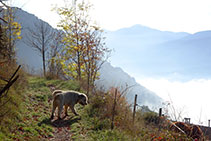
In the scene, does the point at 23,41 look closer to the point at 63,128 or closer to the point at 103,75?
the point at 63,128

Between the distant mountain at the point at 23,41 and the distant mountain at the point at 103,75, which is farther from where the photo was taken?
the distant mountain at the point at 23,41

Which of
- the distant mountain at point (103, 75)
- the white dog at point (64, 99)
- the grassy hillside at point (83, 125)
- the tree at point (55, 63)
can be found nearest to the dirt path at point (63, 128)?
the grassy hillside at point (83, 125)

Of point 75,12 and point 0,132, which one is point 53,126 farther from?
point 75,12

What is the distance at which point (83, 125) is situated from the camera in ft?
25.8

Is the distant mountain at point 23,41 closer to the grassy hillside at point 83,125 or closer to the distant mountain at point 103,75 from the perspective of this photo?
the distant mountain at point 103,75

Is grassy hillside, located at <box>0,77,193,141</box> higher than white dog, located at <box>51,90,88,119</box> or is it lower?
lower

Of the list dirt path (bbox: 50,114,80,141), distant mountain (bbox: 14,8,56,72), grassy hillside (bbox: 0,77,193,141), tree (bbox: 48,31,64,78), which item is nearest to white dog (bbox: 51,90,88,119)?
dirt path (bbox: 50,114,80,141)

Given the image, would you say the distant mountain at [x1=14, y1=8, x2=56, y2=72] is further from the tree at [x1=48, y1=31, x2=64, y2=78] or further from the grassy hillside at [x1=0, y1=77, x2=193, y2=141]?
the grassy hillside at [x1=0, y1=77, x2=193, y2=141]

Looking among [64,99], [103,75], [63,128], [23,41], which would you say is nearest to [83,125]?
[63,128]

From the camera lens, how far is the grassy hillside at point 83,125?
569 cm

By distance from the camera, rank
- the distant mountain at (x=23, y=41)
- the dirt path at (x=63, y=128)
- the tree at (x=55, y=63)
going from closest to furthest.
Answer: the dirt path at (x=63, y=128) < the distant mountain at (x=23, y=41) < the tree at (x=55, y=63)

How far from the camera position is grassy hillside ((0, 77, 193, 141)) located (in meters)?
5.69

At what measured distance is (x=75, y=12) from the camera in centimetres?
2020

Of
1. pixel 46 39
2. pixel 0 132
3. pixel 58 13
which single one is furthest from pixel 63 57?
pixel 0 132
